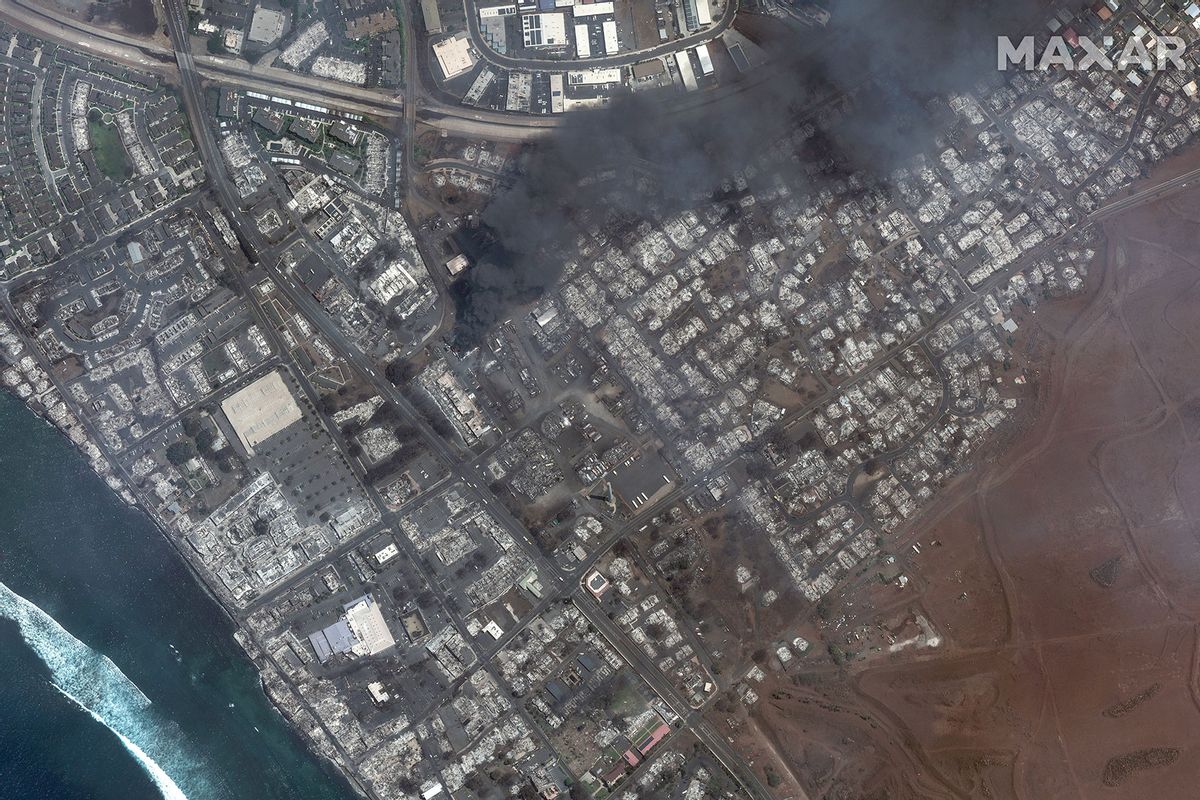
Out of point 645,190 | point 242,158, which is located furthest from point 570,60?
point 242,158

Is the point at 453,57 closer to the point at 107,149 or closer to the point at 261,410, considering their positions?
the point at 107,149

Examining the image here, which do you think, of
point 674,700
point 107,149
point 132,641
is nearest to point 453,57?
point 107,149

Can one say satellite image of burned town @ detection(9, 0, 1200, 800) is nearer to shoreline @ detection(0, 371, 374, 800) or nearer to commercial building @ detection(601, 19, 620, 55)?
shoreline @ detection(0, 371, 374, 800)

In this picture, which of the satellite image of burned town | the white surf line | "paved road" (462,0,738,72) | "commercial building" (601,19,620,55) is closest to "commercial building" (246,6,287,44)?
the satellite image of burned town

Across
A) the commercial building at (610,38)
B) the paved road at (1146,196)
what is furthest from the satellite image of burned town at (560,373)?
the commercial building at (610,38)

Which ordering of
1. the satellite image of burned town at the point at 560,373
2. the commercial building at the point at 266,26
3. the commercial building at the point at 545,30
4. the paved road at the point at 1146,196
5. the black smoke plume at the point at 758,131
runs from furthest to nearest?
the commercial building at the point at 545,30, the commercial building at the point at 266,26, the paved road at the point at 1146,196, the black smoke plume at the point at 758,131, the satellite image of burned town at the point at 560,373

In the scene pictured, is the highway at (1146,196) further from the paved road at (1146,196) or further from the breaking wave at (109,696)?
the breaking wave at (109,696)

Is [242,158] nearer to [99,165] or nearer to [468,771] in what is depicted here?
[99,165]
